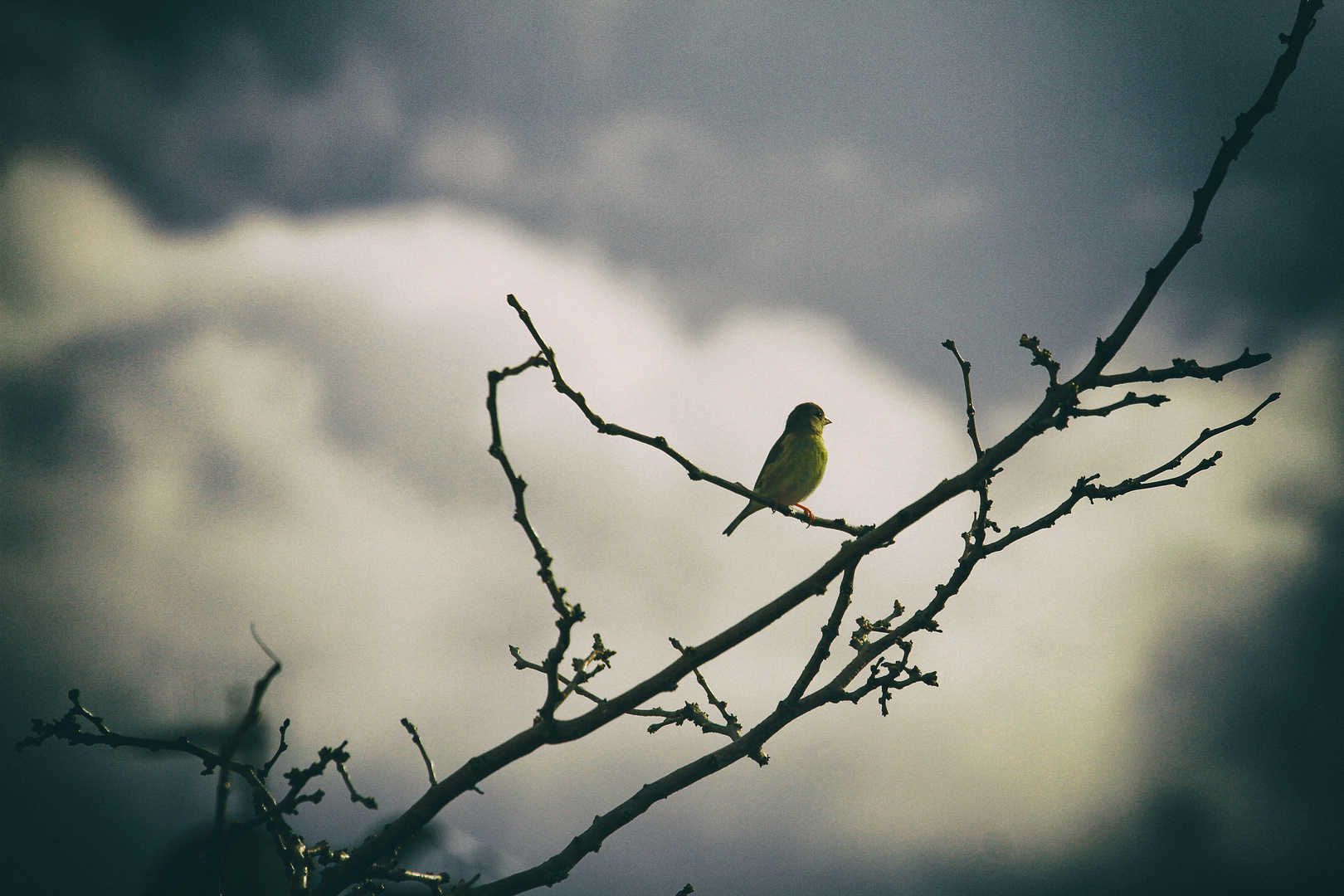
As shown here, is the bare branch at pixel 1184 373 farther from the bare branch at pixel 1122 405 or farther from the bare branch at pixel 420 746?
the bare branch at pixel 420 746

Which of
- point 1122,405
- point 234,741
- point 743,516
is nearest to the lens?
point 234,741

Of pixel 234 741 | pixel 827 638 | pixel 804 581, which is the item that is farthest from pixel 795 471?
pixel 234 741

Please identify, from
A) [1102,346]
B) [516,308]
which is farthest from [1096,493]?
[516,308]

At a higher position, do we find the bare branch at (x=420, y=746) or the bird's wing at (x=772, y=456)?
the bird's wing at (x=772, y=456)

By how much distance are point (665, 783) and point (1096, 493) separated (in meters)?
2.93

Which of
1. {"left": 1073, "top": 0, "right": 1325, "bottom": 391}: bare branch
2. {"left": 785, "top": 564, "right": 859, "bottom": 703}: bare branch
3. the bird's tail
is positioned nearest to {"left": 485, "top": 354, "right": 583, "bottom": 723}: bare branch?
{"left": 785, "top": 564, "right": 859, "bottom": 703}: bare branch

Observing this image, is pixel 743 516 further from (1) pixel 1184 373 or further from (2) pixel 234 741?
(2) pixel 234 741

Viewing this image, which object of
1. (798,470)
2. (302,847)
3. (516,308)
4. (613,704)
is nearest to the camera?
(613,704)

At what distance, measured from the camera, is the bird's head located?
33.0 feet

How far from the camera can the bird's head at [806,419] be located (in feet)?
33.0

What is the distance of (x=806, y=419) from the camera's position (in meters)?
10.1

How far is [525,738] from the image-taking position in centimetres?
312

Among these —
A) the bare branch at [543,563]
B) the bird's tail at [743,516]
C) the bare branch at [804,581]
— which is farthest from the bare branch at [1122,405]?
the bird's tail at [743,516]

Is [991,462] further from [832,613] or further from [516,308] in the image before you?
[516,308]
